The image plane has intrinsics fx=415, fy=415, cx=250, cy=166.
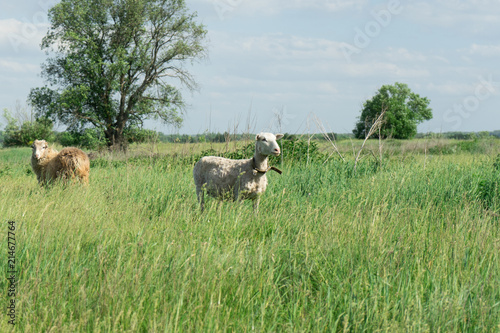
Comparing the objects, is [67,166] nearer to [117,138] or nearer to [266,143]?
[266,143]

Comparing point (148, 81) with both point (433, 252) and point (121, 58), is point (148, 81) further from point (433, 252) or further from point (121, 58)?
point (433, 252)

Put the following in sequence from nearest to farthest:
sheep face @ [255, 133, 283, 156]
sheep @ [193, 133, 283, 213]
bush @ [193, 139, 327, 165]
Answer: sheep face @ [255, 133, 283, 156], sheep @ [193, 133, 283, 213], bush @ [193, 139, 327, 165]

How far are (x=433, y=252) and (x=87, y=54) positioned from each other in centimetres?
3015

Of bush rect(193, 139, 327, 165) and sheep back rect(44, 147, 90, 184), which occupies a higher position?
bush rect(193, 139, 327, 165)

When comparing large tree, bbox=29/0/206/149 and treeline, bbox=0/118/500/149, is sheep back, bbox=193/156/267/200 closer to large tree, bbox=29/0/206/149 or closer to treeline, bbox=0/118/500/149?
treeline, bbox=0/118/500/149

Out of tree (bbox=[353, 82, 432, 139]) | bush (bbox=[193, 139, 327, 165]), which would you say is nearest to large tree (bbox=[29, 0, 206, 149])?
bush (bbox=[193, 139, 327, 165])

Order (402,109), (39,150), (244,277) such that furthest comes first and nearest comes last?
(402,109), (39,150), (244,277)

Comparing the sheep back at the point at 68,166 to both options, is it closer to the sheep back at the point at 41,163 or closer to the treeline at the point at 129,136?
the sheep back at the point at 41,163

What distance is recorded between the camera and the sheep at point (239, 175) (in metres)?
6.03

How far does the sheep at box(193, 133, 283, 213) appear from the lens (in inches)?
237

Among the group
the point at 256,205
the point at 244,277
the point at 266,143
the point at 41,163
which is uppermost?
the point at 266,143

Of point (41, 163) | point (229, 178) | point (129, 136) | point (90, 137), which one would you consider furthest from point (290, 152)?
point (129, 136)

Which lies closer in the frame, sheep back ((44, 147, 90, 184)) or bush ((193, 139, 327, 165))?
sheep back ((44, 147, 90, 184))

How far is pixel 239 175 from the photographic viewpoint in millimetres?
6094
